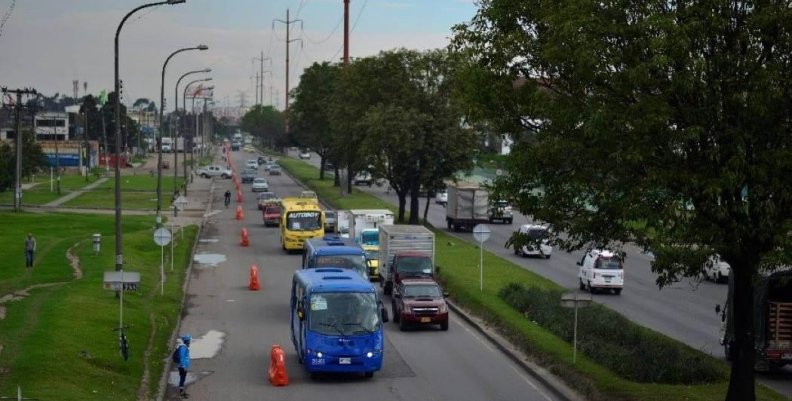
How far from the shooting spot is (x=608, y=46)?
19859mm

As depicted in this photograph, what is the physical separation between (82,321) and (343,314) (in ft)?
27.4

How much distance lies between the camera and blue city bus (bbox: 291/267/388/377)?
26000 millimetres

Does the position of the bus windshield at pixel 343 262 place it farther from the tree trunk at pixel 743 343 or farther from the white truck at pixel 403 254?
the tree trunk at pixel 743 343

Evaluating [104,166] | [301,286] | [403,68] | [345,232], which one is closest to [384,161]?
[403,68]

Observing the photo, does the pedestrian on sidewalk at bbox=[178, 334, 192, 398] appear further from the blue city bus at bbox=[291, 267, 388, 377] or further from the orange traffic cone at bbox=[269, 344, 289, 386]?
the blue city bus at bbox=[291, 267, 388, 377]

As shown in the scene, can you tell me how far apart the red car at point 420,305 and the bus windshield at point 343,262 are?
9.24 feet

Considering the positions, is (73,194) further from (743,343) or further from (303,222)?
(743,343)

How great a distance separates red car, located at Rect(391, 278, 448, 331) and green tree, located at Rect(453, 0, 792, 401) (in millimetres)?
12874

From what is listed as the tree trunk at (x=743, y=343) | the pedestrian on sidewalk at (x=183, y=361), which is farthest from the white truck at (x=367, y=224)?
the tree trunk at (x=743, y=343)

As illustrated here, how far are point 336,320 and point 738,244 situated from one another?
9.91 metres

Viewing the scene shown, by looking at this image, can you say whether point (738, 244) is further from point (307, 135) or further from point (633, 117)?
point (307, 135)

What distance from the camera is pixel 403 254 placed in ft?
137

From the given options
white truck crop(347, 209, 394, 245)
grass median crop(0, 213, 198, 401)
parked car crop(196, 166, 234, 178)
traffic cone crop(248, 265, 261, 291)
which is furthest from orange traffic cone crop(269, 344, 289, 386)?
parked car crop(196, 166, 234, 178)

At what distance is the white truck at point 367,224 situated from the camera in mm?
51188
